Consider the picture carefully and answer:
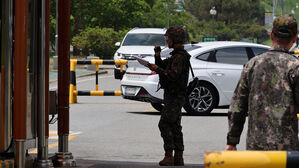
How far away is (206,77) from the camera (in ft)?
52.2

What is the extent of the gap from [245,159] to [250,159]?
3 cm

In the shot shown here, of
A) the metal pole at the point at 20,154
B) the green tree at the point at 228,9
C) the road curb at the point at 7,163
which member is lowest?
the green tree at the point at 228,9

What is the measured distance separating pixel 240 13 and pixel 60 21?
378 feet

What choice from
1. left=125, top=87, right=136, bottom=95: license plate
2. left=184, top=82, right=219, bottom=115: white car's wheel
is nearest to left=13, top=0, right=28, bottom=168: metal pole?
left=184, top=82, right=219, bottom=115: white car's wheel

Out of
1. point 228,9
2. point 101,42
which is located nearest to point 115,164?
point 101,42

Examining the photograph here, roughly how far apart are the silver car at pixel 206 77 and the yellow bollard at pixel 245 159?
1189 cm

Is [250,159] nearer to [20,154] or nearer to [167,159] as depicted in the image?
[20,154]

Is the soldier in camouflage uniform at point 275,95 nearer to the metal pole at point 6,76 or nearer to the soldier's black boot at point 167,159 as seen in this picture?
the metal pole at point 6,76

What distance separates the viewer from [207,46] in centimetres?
1647

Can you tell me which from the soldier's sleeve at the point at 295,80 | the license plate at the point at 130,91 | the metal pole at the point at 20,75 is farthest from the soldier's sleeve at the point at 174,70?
the license plate at the point at 130,91

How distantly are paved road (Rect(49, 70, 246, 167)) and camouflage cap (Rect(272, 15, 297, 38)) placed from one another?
14.7 feet

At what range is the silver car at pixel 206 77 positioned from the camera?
51.3 feet

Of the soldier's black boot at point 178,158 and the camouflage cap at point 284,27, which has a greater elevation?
the camouflage cap at point 284,27

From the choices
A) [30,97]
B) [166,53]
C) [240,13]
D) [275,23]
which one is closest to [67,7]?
[30,97]
